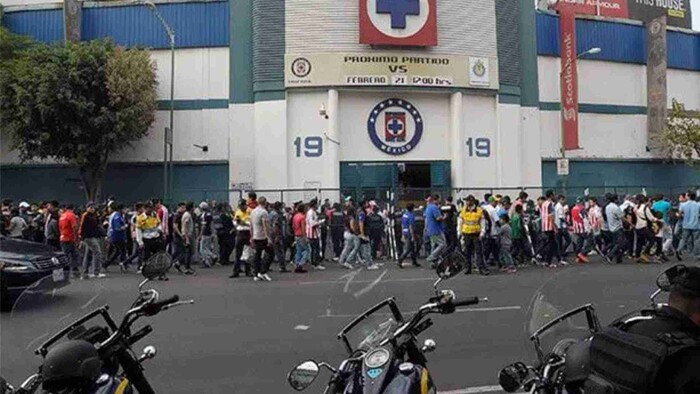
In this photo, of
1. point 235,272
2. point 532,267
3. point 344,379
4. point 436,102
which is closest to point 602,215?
point 532,267

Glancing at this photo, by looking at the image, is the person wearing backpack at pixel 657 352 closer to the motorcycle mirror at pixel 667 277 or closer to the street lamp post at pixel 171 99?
the motorcycle mirror at pixel 667 277

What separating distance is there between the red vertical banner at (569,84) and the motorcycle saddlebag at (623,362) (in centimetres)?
3298

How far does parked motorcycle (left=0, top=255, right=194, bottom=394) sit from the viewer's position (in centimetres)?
322

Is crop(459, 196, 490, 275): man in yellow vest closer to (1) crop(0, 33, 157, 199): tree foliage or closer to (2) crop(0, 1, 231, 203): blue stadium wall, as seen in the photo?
(2) crop(0, 1, 231, 203): blue stadium wall

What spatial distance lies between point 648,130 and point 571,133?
17.7ft

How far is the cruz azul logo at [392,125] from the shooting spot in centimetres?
3006

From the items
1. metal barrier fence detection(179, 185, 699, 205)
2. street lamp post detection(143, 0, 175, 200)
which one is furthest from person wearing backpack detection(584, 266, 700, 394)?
street lamp post detection(143, 0, 175, 200)

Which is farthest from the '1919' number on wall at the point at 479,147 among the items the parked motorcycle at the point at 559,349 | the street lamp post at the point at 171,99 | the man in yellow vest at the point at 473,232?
the parked motorcycle at the point at 559,349

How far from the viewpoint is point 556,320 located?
12.1ft

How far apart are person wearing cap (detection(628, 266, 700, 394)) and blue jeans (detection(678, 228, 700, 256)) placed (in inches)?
714

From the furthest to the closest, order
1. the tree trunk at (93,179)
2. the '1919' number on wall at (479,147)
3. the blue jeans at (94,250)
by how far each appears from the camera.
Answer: the '1919' number on wall at (479,147), the tree trunk at (93,179), the blue jeans at (94,250)

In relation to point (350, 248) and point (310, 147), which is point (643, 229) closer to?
point (350, 248)

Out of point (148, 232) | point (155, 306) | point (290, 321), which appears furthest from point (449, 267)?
point (148, 232)

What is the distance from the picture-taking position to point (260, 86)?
2945cm
